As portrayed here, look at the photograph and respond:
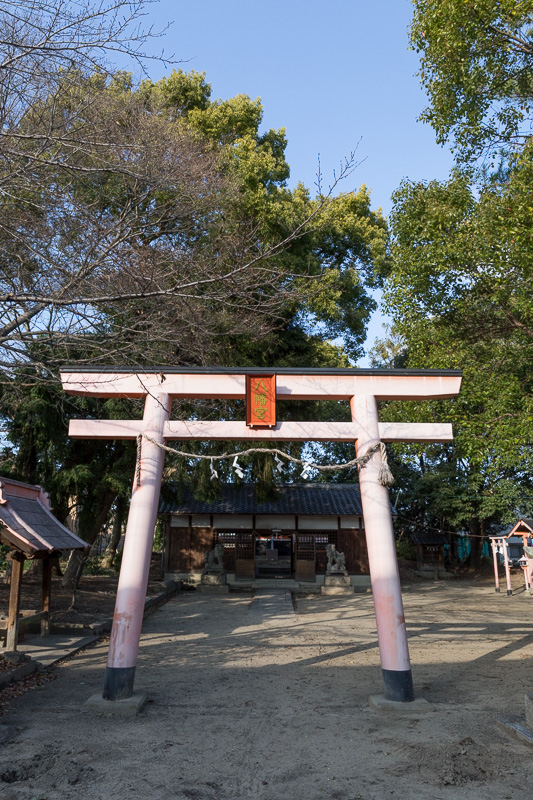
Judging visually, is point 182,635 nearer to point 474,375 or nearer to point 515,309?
point 474,375

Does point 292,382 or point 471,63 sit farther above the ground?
point 471,63

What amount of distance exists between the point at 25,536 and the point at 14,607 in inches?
42.0

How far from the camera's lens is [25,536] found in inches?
332

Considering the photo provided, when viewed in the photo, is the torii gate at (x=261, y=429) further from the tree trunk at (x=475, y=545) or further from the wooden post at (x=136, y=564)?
the tree trunk at (x=475, y=545)

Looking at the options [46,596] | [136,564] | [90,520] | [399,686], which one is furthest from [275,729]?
[90,520]

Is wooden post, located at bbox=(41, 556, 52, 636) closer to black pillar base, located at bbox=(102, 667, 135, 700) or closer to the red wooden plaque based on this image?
black pillar base, located at bbox=(102, 667, 135, 700)

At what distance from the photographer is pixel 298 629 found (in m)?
12.3

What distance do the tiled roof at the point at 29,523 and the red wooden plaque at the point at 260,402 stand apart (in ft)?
12.7

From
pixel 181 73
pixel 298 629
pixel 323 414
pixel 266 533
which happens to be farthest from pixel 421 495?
pixel 181 73

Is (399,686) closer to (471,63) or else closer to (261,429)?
(261,429)

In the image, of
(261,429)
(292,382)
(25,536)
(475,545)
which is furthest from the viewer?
(475,545)

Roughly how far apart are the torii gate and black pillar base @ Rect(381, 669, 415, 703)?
5.8 inches

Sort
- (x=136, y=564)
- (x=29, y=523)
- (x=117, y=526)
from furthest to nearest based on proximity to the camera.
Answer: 1. (x=117, y=526)
2. (x=29, y=523)
3. (x=136, y=564)

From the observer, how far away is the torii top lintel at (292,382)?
23.3ft
